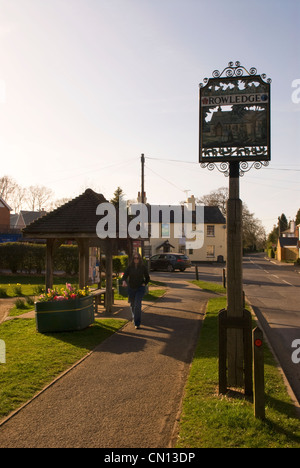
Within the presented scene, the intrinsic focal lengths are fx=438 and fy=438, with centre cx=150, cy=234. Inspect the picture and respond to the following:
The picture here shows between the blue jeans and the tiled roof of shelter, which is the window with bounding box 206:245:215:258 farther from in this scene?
the blue jeans

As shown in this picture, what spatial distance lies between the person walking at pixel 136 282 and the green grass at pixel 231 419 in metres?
3.96

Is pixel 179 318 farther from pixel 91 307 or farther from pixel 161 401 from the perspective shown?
pixel 161 401

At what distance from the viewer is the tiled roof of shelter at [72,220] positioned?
524 inches

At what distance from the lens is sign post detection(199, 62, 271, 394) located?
20.7 feet

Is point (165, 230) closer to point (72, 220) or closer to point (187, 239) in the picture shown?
point (187, 239)

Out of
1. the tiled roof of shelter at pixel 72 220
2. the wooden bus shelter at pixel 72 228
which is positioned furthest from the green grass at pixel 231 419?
the tiled roof of shelter at pixel 72 220

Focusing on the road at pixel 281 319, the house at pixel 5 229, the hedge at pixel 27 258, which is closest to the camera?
the road at pixel 281 319

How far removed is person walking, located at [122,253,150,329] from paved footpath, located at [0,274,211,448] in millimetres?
1164

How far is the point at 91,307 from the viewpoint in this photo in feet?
37.5

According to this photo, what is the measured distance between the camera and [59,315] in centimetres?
1050

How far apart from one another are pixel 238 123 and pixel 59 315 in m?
6.37

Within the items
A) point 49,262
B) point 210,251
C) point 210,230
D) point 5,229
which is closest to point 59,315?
point 49,262

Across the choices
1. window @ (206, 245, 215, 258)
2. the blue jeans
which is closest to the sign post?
the blue jeans

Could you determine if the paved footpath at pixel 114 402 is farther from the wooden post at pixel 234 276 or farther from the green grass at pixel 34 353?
the wooden post at pixel 234 276
